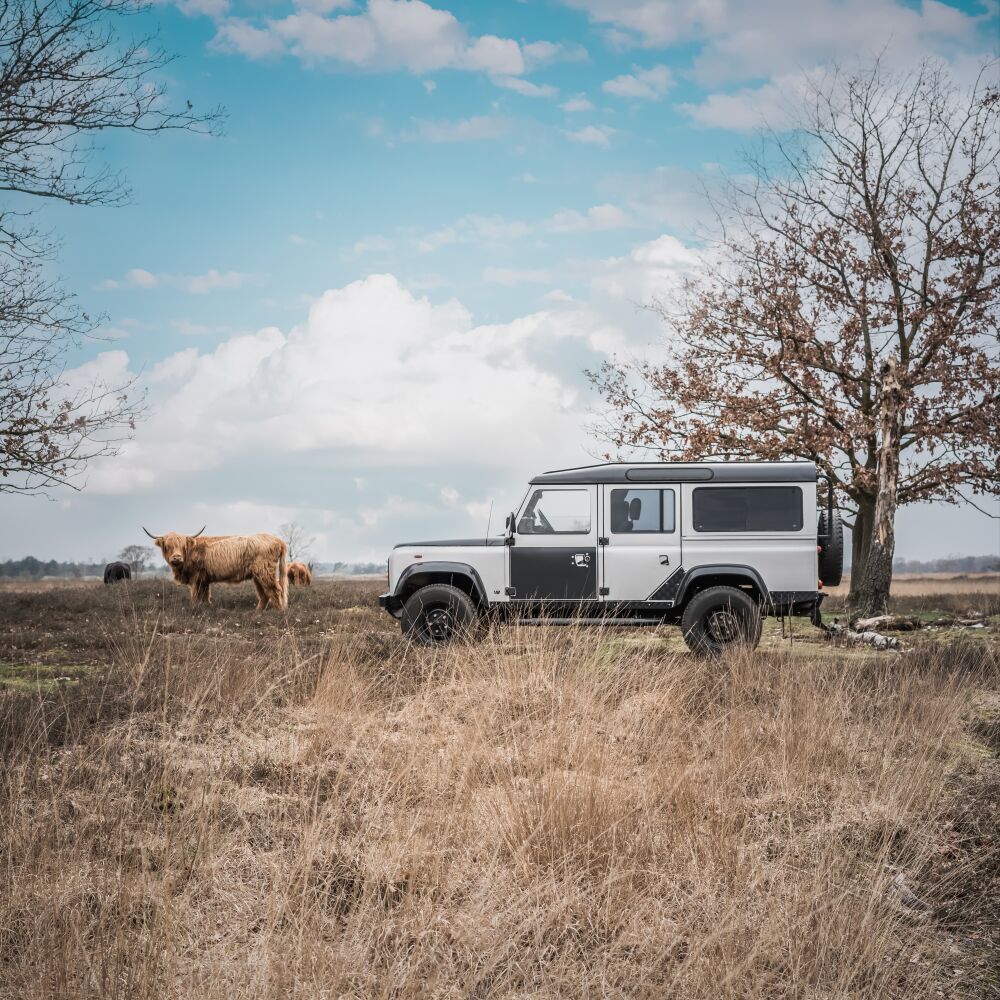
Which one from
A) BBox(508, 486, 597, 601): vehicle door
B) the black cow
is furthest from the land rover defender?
the black cow

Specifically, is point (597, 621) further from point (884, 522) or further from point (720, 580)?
point (884, 522)

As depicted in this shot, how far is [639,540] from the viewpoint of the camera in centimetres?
1132

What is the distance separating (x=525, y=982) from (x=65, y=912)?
2088 millimetres

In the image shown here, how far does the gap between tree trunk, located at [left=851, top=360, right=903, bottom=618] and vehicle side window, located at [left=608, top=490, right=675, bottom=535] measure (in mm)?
8561

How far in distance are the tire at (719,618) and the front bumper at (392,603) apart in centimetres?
353

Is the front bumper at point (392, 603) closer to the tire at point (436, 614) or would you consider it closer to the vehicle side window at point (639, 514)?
the tire at point (436, 614)

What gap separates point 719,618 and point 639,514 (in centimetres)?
158

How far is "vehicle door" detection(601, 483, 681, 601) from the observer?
36.9 ft

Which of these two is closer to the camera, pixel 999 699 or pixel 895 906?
pixel 895 906

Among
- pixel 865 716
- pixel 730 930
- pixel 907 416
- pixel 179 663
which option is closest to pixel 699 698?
pixel 865 716

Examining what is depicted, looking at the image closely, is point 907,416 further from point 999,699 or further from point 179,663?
point 179,663

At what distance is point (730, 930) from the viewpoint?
12.5 ft

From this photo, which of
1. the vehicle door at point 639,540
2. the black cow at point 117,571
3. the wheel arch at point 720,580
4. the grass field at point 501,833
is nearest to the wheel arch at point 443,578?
the vehicle door at point 639,540

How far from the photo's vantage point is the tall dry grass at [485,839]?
379 cm
